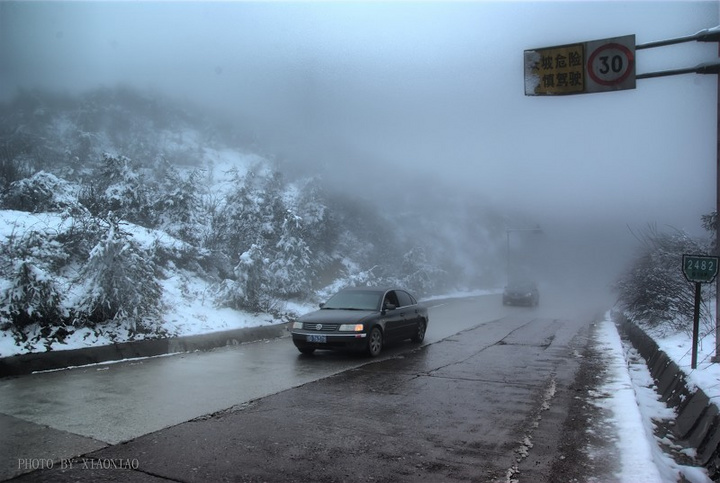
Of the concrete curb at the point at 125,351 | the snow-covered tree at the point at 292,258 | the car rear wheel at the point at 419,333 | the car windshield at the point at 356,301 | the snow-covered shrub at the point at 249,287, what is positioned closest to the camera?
the concrete curb at the point at 125,351

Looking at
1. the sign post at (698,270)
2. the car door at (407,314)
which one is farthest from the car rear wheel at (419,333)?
the sign post at (698,270)

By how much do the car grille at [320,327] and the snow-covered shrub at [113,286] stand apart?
12.2 ft

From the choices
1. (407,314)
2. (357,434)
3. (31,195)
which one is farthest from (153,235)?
(357,434)

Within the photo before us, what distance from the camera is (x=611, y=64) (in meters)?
8.23

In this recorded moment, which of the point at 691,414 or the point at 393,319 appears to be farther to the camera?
the point at 393,319

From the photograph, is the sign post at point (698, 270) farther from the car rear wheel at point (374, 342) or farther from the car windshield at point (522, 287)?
the car windshield at point (522, 287)

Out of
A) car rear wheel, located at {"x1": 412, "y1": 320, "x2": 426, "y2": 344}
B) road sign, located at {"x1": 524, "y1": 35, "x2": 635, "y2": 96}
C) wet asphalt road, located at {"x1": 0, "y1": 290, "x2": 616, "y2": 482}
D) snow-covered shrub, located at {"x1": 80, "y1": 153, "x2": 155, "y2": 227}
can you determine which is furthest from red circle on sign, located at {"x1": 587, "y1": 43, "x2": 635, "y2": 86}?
snow-covered shrub, located at {"x1": 80, "y1": 153, "x2": 155, "y2": 227}

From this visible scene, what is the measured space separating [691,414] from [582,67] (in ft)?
17.9

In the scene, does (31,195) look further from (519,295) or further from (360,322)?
(519,295)

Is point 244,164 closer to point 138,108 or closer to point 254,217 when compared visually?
point 138,108

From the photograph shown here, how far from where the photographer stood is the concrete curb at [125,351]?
8281 millimetres

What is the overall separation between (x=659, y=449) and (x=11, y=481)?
6.23m

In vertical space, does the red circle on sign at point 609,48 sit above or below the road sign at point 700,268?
above

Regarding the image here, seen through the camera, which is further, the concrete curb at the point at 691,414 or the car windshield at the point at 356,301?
the car windshield at the point at 356,301
